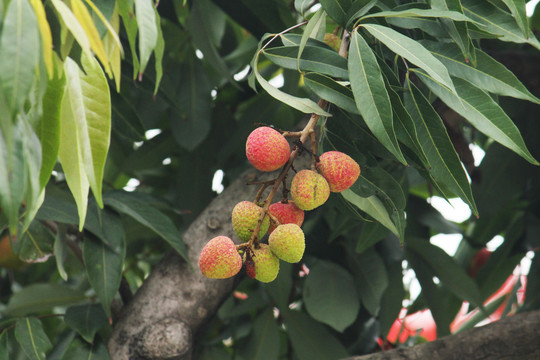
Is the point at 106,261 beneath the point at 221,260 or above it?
beneath

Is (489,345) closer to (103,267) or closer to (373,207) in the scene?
(373,207)

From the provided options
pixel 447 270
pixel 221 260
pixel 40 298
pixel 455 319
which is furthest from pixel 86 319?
pixel 455 319

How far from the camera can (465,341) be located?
2.83 feet

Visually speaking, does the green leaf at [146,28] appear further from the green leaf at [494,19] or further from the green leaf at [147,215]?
the green leaf at [147,215]

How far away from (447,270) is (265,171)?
1.81 ft

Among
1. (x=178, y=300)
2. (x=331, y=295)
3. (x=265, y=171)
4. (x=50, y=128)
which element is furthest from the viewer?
(x=331, y=295)

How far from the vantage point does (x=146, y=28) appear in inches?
19.1

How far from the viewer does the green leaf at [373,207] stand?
60cm

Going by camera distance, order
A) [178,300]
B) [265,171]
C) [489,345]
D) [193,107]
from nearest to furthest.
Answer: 1. [265,171]
2. [489,345]
3. [178,300]
4. [193,107]

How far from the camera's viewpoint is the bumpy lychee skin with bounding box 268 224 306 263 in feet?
1.63

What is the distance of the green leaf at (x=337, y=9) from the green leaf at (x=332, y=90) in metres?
0.09

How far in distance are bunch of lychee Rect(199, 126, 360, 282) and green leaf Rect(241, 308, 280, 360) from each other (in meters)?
0.61

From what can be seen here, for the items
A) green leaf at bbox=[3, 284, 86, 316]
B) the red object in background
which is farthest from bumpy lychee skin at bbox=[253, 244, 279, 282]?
the red object in background

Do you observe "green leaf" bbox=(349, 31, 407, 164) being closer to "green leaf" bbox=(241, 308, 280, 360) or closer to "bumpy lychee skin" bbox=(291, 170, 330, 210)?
"bumpy lychee skin" bbox=(291, 170, 330, 210)
